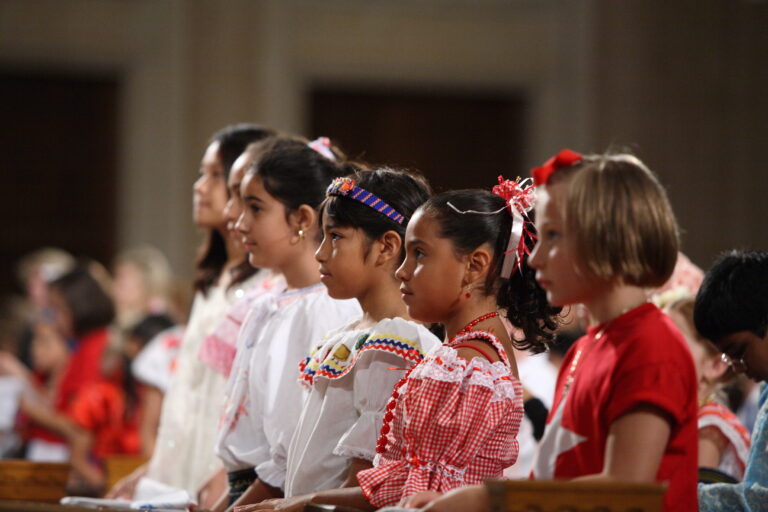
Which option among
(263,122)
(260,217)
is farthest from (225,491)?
(263,122)

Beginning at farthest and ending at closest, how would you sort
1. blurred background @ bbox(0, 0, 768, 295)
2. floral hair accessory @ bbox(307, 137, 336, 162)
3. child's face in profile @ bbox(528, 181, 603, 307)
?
blurred background @ bbox(0, 0, 768, 295), floral hair accessory @ bbox(307, 137, 336, 162), child's face in profile @ bbox(528, 181, 603, 307)

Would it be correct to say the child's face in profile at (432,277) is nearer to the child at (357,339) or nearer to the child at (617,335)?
the child at (357,339)

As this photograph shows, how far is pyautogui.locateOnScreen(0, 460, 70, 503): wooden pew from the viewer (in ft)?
10.5

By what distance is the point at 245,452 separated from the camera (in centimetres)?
314

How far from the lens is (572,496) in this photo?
1.80 meters

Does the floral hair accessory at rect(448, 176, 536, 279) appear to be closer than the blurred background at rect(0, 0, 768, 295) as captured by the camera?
Yes

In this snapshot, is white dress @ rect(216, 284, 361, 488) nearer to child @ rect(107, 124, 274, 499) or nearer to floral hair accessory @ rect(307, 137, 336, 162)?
floral hair accessory @ rect(307, 137, 336, 162)

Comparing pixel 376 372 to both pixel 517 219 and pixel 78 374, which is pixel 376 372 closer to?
pixel 517 219

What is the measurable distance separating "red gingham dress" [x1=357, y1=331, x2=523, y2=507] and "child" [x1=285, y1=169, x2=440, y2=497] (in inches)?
7.9

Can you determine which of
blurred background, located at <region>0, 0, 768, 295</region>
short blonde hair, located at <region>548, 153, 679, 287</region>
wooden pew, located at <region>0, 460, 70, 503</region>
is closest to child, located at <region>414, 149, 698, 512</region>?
short blonde hair, located at <region>548, 153, 679, 287</region>

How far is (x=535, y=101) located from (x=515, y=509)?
8443 mm

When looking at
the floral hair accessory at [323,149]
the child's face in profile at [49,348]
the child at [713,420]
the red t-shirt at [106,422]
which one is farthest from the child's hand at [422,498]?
the child's face in profile at [49,348]

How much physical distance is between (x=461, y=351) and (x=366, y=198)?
554 mm

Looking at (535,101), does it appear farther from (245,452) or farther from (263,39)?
(245,452)
